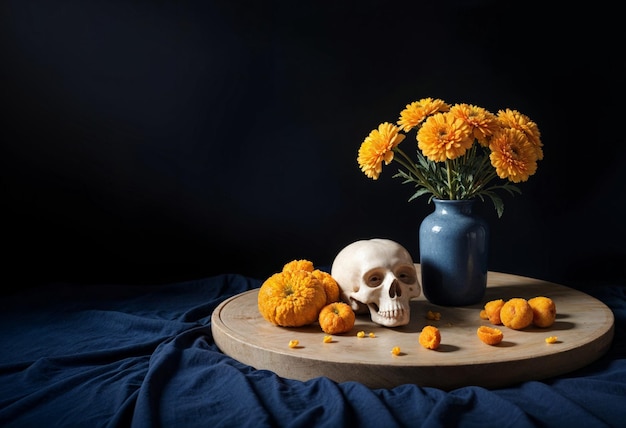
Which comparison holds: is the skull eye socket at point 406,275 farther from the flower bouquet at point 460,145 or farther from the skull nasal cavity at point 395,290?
the flower bouquet at point 460,145

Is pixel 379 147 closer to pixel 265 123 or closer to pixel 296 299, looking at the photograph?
pixel 296 299

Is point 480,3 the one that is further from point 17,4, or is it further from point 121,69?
point 17,4

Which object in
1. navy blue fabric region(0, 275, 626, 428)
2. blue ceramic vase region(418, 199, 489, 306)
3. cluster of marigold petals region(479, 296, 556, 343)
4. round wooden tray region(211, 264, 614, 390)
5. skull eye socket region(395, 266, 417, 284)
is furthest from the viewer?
blue ceramic vase region(418, 199, 489, 306)

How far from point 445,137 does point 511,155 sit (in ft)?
0.72

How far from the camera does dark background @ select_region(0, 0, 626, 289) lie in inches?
123

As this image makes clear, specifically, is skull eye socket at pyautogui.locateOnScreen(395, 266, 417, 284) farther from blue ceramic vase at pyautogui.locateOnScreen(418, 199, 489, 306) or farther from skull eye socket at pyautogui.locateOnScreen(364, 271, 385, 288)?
blue ceramic vase at pyautogui.locateOnScreen(418, 199, 489, 306)

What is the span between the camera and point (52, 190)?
127 inches

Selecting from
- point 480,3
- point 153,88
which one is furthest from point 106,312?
point 480,3

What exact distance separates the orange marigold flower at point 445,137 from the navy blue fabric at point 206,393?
707mm

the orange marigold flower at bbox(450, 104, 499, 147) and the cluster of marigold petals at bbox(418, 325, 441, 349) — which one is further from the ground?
the orange marigold flower at bbox(450, 104, 499, 147)

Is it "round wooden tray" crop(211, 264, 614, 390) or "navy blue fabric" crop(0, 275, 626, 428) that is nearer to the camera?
"navy blue fabric" crop(0, 275, 626, 428)

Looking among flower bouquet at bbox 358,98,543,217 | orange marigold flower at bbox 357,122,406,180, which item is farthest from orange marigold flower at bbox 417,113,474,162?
orange marigold flower at bbox 357,122,406,180

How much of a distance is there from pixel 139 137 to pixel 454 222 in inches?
69.4

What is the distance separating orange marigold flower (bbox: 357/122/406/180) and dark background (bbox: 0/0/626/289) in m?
1.15
